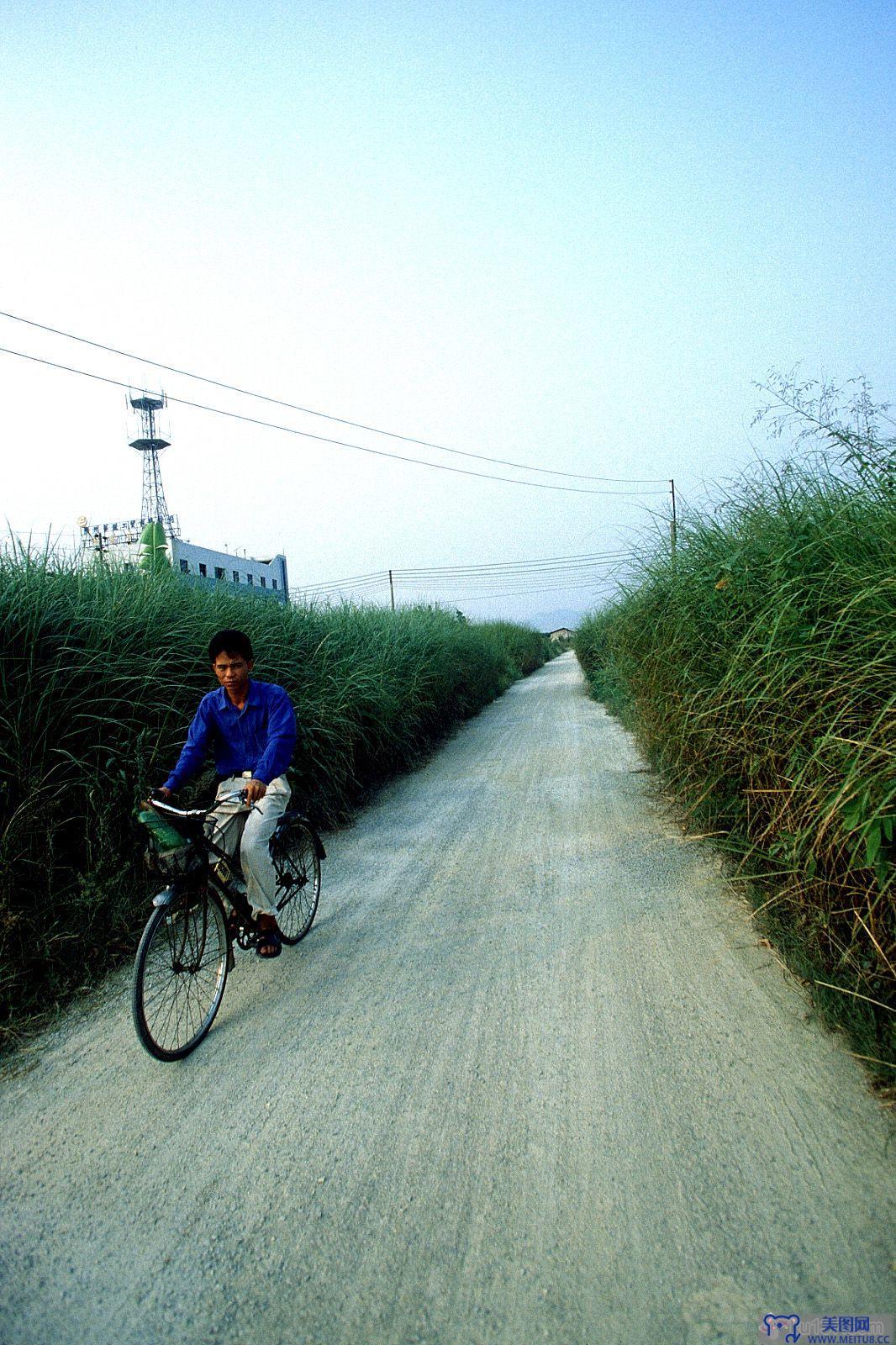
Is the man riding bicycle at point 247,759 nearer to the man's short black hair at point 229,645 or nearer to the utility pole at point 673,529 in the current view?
the man's short black hair at point 229,645

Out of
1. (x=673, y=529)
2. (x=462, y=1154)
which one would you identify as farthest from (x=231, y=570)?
(x=462, y=1154)

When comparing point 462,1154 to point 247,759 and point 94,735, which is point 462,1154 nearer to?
point 247,759

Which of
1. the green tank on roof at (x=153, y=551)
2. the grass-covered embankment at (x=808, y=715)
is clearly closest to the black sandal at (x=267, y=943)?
the grass-covered embankment at (x=808, y=715)

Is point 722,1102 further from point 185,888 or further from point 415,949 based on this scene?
point 185,888

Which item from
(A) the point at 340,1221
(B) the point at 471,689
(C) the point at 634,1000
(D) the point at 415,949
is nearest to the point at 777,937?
(C) the point at 634,1000

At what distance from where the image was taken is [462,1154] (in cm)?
238

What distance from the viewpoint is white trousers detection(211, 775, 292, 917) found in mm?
3559

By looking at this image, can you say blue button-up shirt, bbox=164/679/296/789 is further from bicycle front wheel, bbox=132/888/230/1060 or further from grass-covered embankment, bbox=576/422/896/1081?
grass-covered embankment, bbox=576/422/896/1081

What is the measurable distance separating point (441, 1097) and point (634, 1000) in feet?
3.37

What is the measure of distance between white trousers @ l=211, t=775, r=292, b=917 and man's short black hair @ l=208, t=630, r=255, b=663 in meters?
0.62

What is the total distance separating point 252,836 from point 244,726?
56 cm

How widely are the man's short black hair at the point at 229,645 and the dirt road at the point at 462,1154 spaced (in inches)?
64.5

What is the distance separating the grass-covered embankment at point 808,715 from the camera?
2.76 meters

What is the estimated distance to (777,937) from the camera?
11.6 feet
